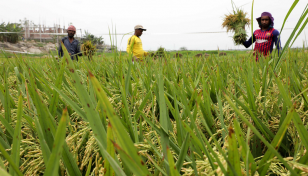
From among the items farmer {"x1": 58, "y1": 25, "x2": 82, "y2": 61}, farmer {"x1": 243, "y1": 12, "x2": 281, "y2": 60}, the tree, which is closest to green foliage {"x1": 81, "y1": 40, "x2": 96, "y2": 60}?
farmer {"x1": 58, "y1": 25, "x2": 82, "y2": 61}

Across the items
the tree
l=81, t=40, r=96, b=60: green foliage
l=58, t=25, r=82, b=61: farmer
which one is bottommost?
l=81, t=40, r=96, b=60: green foliage

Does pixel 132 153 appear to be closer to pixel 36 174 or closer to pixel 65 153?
pixel 65 153

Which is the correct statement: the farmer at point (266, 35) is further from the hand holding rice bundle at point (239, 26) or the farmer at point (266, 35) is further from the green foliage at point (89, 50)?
the green foliage at point (89, 50)

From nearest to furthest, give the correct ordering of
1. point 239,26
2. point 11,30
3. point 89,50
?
1. point 89,50
2. point 239,26
3. point 11,30

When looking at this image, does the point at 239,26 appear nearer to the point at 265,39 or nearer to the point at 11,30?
the point at 265,39

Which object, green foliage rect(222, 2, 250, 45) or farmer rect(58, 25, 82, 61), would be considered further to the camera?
farmer rect(58, 25, 82, 61)

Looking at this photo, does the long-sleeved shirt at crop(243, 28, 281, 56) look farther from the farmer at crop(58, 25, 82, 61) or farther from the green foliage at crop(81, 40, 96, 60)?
the farmer at crop(58, 25, 82, 61)

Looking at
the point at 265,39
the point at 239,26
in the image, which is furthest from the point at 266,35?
the point at 239,26

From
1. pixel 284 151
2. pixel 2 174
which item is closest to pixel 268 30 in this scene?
pixel 284 151

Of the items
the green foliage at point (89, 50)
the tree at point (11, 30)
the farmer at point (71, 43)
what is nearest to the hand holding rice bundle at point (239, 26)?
the green foliage at point (89, 50)

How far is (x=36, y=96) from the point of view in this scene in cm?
30

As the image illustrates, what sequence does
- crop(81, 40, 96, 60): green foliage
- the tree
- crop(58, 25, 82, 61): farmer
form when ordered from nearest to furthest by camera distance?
crop(81, 40, 96, 60): green foliage, crop(58, 25, 82, 61): farmer, the tree

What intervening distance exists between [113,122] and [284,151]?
390 mm

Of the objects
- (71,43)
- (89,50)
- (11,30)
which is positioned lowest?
(89,50)
